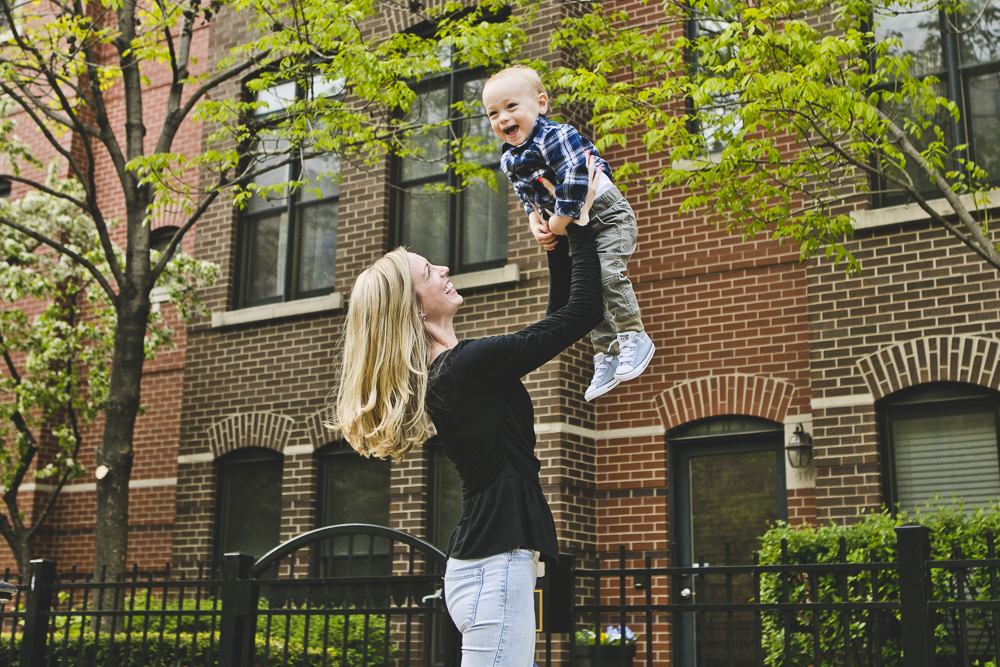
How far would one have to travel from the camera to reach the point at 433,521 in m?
9.93

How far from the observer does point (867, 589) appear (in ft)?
20.3

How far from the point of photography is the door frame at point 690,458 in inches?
347

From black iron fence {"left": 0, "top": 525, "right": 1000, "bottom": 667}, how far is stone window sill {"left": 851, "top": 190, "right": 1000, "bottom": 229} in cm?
287

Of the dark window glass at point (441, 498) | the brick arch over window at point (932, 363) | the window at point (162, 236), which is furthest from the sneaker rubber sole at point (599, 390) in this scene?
the window at point (162, 236)

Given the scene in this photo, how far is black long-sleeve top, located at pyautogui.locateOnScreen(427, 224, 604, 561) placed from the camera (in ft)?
9.97

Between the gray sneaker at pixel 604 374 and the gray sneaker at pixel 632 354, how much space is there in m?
0.04

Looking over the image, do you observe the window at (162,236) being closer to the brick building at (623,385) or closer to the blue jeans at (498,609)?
the brick building at (623,385)

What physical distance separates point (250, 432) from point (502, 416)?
8302 mm

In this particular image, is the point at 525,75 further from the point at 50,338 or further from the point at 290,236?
the point at 50,338

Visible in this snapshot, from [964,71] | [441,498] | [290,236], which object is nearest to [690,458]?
[441,498]

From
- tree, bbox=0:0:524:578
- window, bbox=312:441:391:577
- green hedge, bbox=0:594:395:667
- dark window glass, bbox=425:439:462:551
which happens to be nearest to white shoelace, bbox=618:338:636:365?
green hedge, bbox=0:594:395:667

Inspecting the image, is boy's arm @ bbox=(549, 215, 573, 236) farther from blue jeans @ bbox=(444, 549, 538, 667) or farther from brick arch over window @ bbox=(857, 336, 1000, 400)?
brick arch over window @ bbox=(857, 336, 1000, 400)

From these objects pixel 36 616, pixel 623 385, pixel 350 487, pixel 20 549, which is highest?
pixel 623 385

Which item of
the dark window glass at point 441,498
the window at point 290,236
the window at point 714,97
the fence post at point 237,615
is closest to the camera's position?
the fence post at point 237,615
